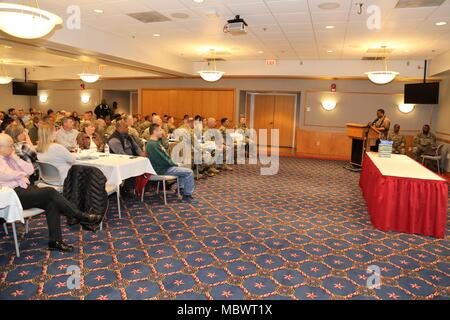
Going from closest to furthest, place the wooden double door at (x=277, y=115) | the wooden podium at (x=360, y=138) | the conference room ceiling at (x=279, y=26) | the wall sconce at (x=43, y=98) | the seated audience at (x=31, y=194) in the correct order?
1. the seated audience at (x=31, y=194)
2. the conference room ceiling at (x=279, y=26)
3. the wooden podium at (x=360, y=138)
4. the wooden double door at (x=277, y=115)
5. the wall sconce at (x=43, y=98)

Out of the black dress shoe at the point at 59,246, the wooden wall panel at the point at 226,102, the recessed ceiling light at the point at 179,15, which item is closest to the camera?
the black dress shoe at the point at 59,246

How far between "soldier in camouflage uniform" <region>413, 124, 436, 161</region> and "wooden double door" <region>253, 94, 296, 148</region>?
529cm

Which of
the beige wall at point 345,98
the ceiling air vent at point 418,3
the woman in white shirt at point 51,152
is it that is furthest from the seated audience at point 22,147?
the beige wall at point 345,98

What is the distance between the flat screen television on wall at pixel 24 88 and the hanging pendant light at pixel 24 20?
1574 centimetres

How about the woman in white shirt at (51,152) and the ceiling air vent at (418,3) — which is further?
the ceiling air vent at (418,3)

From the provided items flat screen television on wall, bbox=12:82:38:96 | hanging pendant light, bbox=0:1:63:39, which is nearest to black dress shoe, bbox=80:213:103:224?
hanging pendant light, bbox=0:1:63:39

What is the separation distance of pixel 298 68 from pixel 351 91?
2.13 m

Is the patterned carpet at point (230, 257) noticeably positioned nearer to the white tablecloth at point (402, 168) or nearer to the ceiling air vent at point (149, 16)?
the white tablecloth at point (402, 168)

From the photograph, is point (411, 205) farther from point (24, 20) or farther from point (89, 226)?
point (24, 20)

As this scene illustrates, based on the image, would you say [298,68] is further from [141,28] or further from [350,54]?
[141,28]

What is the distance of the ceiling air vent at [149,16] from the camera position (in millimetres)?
6330

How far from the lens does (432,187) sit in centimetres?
453

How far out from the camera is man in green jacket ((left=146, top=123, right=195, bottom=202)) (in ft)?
18.9

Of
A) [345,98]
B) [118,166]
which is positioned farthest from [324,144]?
[118,166]
